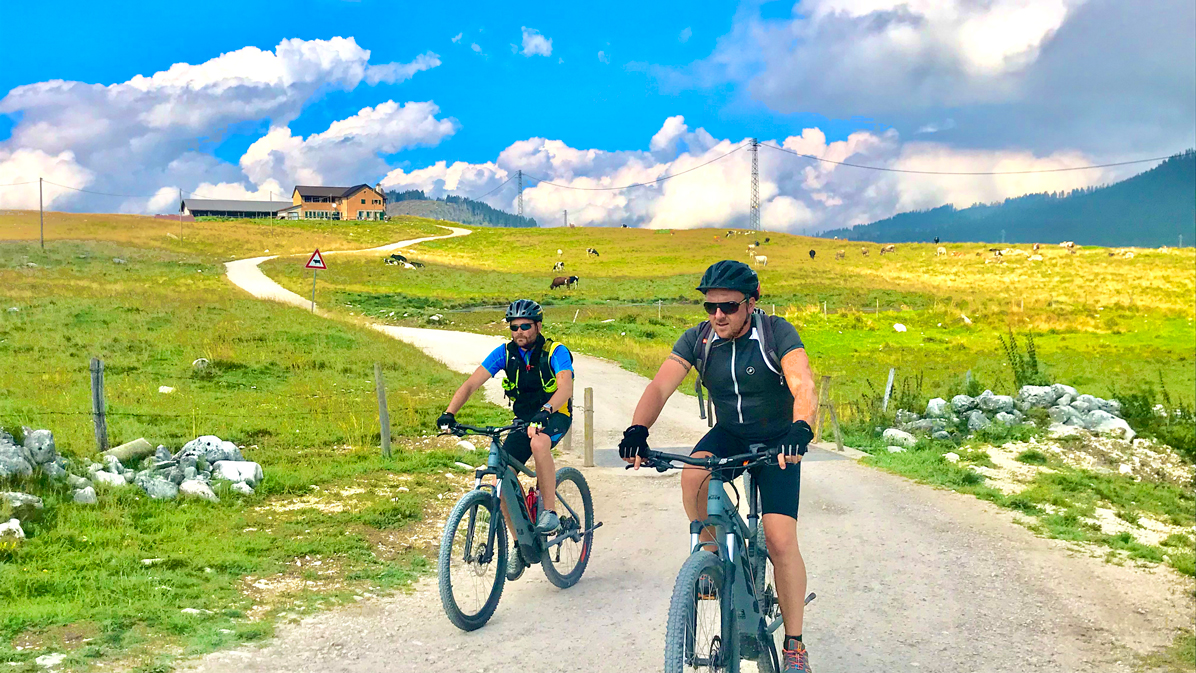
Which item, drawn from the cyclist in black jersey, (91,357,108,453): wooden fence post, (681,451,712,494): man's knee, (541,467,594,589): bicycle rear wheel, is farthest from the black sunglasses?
(91,357,108,453): wooden fence post

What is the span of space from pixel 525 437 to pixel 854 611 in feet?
9.68

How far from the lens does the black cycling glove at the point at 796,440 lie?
4.08m

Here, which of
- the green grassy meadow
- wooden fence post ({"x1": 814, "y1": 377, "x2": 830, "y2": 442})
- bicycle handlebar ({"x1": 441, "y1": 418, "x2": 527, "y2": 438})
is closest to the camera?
bicycle handlebar ({"x1": 441, "y1": 418, "x2": 527, "y2": 438})

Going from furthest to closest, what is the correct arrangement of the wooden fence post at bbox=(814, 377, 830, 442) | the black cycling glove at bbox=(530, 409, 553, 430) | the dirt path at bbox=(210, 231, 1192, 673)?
1. the wooden fence post at bbox=(814, 377, 830, 442)
2. the black cycling glove at bbox=(530, 409, 553, 430)
3. the dirt path at bbox=(210, 231, 1192, 673)

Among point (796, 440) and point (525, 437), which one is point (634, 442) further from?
point (525, 437)

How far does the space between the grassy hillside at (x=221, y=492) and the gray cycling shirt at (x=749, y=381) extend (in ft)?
12.8

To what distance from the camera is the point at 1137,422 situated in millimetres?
16141

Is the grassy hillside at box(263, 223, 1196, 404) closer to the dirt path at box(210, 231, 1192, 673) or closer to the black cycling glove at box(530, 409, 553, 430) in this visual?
the dirt path at box(210, 231, 1192, 673)

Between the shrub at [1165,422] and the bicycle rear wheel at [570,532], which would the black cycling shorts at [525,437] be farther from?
the shrub at [1165,422]

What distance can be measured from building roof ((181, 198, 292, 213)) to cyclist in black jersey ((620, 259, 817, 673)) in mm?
174790

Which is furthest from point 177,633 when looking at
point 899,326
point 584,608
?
point 899,326

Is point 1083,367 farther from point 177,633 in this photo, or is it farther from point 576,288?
point 576,288

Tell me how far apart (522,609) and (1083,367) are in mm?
25997

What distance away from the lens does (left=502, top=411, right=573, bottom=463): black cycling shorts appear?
6.70 metres
